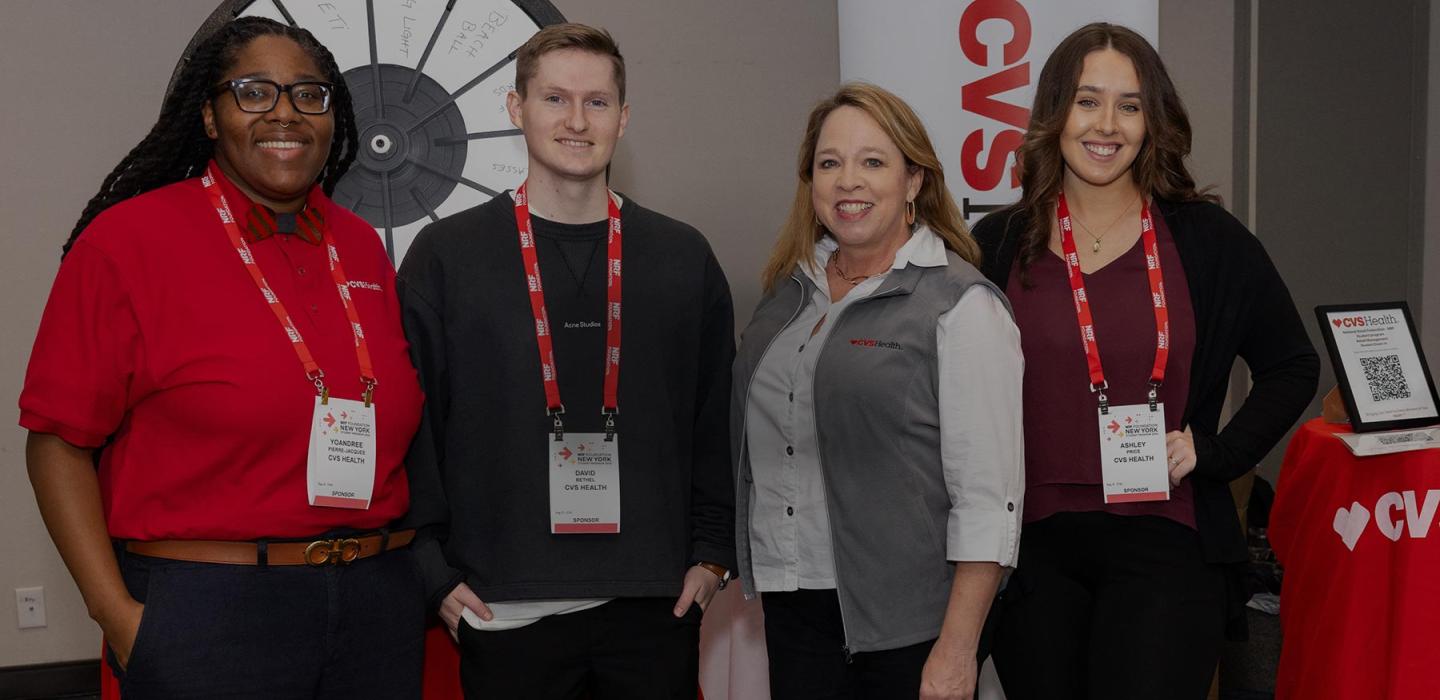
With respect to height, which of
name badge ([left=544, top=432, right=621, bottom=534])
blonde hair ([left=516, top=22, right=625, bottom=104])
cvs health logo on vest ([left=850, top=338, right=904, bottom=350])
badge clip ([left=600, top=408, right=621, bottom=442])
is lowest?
name badge ([left=544, top=432, right=621, bottom=534])

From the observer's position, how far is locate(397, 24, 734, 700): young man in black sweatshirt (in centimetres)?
188

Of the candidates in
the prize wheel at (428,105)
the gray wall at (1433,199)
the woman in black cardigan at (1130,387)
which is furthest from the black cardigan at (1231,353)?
the gray wall at (1433,199)

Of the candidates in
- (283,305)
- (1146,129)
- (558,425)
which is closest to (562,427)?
(558,425)

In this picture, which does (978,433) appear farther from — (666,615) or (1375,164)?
(1375,164)

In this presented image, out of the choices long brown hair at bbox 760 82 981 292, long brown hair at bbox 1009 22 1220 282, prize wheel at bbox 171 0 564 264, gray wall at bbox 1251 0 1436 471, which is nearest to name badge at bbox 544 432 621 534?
long brown hair at bbox 760 82 981 292

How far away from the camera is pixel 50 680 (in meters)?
3.62

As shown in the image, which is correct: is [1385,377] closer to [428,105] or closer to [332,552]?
[332,552]

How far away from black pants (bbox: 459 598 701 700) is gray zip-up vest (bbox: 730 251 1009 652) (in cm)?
32

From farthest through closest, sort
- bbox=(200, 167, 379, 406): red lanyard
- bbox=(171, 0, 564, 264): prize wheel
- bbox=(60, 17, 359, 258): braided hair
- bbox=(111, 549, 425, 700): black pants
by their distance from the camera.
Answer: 1. bbox=(171, 0, 564, 264): prize wheel
2. bbox=(60, 17, 359, 258): braided hair
3. bbox=(200, 167, 379, 406): red lanyard
4. bbox=(111, 549, 425, 700): black pants

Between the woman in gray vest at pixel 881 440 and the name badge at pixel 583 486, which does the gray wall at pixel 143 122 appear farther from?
the name badge at pixel 583 486

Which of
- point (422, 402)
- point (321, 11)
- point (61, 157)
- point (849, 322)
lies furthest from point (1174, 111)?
point (61, 157)

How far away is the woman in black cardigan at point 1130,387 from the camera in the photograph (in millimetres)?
1867

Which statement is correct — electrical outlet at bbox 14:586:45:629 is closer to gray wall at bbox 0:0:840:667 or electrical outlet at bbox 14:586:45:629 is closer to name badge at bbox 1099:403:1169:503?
gray wall at bbox 0:0:840:667

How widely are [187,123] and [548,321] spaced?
0.64 meters
